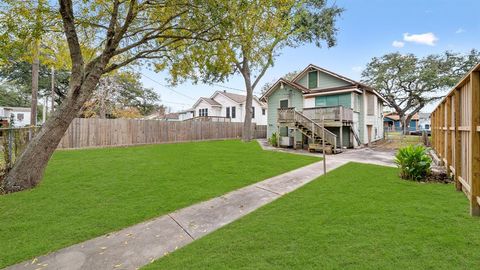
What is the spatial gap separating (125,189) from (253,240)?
13.0 ft

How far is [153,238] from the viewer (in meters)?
3.27

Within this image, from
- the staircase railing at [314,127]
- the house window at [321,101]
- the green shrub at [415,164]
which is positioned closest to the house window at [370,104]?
the house window at [321,101]

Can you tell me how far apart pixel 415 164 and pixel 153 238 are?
22.9ft

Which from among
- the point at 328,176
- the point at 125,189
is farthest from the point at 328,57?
the point at 125,189

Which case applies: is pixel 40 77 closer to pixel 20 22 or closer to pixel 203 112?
pixel 203 112

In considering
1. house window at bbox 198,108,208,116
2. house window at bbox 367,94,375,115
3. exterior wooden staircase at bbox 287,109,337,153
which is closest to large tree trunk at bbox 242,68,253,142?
exterior wooden staircase at bbox 287,109,337,153

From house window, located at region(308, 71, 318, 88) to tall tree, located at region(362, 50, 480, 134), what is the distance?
17.3 metres

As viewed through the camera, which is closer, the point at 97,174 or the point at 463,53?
the point at 97,174

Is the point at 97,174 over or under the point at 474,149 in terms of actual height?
under

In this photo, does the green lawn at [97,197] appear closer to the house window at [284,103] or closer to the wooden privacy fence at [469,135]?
the wooden privacy fence at [469,135]

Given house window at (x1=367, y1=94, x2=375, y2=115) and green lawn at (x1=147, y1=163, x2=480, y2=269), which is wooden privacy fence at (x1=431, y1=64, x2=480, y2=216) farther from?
house window at (x1=367, y1=94, x2=375, y2=115)

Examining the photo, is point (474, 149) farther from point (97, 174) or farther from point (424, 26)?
point (424, 26)

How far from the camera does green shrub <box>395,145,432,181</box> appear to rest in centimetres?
629

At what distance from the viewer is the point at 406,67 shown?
28422 millimetres
